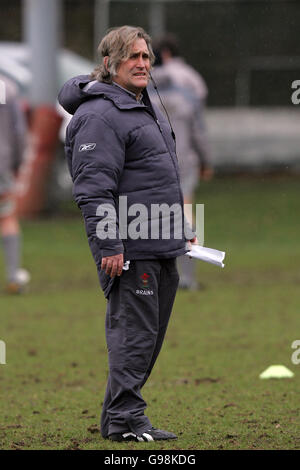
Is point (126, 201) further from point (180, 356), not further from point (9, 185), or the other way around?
point (9, 185)

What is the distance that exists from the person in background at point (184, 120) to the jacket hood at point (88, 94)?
5.45 metres

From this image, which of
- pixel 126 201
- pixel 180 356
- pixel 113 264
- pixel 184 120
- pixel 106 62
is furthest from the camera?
pixel 184 120

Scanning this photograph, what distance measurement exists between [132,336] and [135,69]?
1271mm

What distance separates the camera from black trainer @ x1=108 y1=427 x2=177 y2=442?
5.24 m

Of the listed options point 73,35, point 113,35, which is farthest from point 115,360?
point 73,35

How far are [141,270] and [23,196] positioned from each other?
39.6 ft

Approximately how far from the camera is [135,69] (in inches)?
206

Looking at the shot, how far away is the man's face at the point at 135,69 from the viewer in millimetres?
5196

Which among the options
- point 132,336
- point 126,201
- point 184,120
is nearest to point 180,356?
point 132,336

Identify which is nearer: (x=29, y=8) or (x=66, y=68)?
(x=29, y=8)

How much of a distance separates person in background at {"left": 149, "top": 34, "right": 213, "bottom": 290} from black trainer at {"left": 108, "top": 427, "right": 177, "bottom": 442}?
5481 mm

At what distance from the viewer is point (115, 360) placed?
5246 mm

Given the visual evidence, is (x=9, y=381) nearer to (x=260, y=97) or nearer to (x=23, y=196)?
(x=23, y=196)

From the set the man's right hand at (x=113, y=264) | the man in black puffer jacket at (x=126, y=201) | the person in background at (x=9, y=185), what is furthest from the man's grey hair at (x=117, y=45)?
the person in background at (x=9, y=185)
